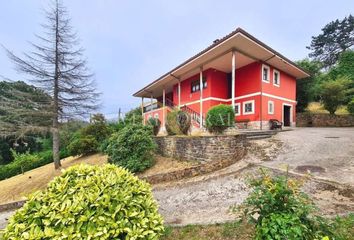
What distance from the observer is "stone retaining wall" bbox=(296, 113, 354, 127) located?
19523mm

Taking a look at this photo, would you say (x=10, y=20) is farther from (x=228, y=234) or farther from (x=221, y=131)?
(x=228, y=234)

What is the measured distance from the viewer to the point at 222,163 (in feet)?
29.1

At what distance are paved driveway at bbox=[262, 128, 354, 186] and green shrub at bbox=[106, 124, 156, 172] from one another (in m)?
5.22

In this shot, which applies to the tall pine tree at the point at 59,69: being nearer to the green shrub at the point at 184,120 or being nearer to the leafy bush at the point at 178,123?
the leafy bush at the point at 178,123

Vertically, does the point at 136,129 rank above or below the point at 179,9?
below

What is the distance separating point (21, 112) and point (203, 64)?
43.6 feet

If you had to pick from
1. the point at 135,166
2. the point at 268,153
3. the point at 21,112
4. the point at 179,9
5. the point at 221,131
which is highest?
the point at 179,9

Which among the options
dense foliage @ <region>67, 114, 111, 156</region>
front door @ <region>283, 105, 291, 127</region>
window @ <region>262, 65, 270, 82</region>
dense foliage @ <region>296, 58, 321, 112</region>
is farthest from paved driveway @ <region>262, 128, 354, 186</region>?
dense foliage @ <region>296, 58, 321, 112</region>

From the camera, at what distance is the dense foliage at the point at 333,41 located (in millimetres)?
36375

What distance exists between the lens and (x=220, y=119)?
32.1 ft

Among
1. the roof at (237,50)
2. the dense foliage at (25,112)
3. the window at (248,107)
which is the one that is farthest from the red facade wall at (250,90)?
the dense foliage at (25,112)

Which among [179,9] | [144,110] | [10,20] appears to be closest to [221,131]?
[179,9]

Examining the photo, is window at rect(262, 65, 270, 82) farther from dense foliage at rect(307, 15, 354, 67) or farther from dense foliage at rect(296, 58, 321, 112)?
dense foliage at rect(307, 15, 354, 67)

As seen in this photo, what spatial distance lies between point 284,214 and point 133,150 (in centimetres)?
851
